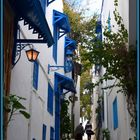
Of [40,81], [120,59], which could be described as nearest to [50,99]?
[40,81]

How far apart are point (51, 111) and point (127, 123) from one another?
301 inches

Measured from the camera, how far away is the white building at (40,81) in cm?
1024

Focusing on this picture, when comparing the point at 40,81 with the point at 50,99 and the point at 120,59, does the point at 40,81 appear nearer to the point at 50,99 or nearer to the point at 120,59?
the point at 50,99

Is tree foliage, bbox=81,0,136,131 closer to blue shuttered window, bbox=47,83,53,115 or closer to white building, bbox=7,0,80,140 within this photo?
white building, bbox=7,0,80,140

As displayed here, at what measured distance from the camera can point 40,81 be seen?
14844mm

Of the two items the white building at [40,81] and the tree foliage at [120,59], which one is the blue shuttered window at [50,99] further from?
the tree foliage at [120,59]

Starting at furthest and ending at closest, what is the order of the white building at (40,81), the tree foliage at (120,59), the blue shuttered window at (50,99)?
the blue shuttered window at (50,99)
the tree foliage at (120,59)
the white building at (40,81)

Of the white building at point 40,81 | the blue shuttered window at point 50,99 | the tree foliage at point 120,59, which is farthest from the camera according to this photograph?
the blue shuttered window at point 50,99

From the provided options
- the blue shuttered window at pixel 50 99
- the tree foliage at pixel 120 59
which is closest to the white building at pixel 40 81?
the blue shuttered window at pixel 50 99

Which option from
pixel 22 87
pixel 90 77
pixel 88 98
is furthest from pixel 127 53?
pixel 88 98

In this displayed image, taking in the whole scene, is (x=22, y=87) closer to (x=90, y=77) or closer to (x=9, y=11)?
(x=9, y=11)

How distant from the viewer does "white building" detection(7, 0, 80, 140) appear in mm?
10242

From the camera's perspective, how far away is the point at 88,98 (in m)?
46.2

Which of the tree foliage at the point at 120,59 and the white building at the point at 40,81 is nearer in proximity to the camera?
the white building at the point at 40,81
